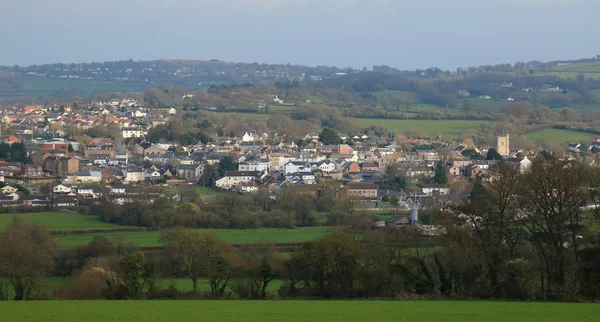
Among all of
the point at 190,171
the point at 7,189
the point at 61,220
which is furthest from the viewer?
the point at 190,171

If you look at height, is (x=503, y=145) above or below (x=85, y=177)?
above

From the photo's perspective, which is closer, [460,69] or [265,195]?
[265,195]

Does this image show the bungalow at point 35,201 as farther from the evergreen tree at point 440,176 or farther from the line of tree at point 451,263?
the line of tree at point 451,263

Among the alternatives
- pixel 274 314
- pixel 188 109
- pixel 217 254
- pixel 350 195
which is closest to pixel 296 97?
pixel 188 109

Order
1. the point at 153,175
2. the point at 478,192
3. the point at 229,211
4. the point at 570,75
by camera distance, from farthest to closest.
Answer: the point at 570,75 → the point at 153,175 → the point at 229,211 → the point at 478,192

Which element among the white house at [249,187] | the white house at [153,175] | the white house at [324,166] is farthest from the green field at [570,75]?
the white house at [249,187]

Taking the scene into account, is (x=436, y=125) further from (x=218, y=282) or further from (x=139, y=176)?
(x=218, y=282)

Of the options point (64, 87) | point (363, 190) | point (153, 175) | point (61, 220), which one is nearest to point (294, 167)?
point (153, 175)

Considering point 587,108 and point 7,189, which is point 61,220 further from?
point 587,108
